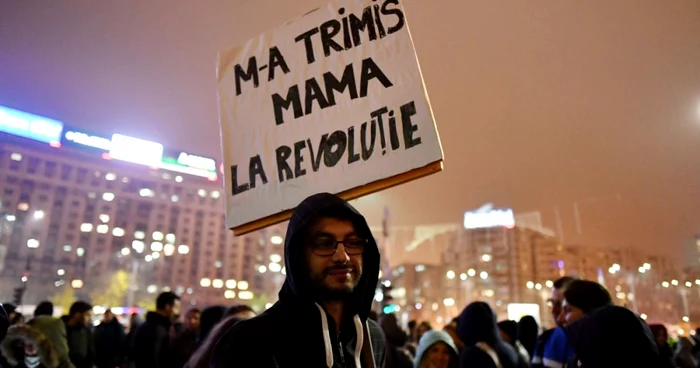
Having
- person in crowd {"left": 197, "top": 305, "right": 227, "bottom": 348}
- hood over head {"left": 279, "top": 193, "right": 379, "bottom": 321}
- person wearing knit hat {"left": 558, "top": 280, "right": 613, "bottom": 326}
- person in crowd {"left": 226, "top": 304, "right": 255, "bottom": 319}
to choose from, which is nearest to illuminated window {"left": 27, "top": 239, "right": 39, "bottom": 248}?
person in crowd {"left": 197, "top": 305, "right": 227, "bottom": 348}

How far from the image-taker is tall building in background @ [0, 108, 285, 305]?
2279 inches

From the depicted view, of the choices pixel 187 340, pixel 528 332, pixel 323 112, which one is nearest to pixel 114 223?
pixel 187 340

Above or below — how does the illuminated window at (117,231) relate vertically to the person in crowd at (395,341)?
above

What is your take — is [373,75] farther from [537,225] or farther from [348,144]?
[537,225]

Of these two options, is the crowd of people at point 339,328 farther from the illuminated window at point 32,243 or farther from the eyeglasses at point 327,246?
the illuminated window at point 32,243

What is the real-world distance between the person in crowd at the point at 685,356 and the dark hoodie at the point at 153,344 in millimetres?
8907

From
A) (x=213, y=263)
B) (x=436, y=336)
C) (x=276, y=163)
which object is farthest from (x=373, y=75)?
(x=213, y=263)

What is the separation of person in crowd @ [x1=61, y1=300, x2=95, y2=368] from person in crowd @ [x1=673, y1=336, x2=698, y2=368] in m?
10.7

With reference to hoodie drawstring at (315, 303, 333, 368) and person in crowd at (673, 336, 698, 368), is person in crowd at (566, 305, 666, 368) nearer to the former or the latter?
hoodie drawstring at (315, 303, 333, 368)

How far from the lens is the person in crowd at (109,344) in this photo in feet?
31.2

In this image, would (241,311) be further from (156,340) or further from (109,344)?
(109,344)

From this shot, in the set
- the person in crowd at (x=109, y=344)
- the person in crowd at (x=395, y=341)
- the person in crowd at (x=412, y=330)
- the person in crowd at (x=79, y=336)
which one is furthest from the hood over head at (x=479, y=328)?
the person in crowd at (x=412, y=330)

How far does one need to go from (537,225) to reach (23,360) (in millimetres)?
83002

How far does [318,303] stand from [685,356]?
34.1 feet
